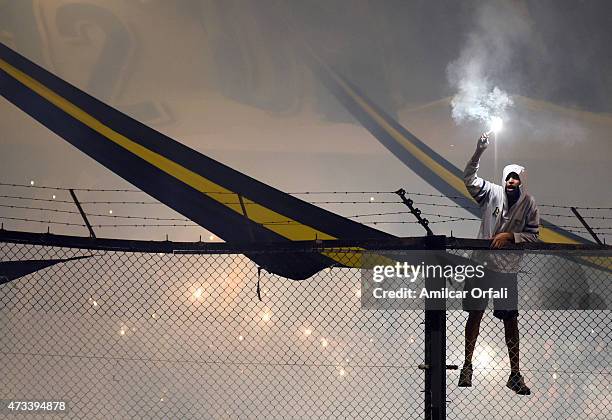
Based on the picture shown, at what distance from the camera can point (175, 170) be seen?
4.54 metres

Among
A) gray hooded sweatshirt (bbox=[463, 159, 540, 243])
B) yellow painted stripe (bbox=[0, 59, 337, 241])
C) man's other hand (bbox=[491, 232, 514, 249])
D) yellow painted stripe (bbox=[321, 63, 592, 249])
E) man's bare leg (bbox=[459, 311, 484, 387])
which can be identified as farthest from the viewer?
yellow painted stripe (bbox=[321, 63, 592, 249])

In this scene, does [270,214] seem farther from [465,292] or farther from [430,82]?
[430,82]

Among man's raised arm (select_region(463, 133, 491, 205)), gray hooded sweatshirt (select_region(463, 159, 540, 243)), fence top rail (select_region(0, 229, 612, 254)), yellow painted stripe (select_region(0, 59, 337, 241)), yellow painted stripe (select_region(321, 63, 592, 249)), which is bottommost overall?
fence top rail (select_region(0, 229, 612, 254))

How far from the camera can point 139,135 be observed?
16.0ft

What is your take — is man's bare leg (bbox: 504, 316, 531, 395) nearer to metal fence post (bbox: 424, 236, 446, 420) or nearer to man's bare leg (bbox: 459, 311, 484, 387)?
man's bare leg (bbox: 459, 311, 484, 387)

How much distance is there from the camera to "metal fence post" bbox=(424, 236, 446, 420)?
228 cm

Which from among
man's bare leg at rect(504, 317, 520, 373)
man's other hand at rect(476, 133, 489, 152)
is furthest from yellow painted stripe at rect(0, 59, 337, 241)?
man's bare leg at rect(504, 317, 520, 373)

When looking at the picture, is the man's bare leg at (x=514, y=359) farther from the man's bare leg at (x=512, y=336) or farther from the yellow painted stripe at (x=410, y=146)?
the yellow painted stripe at (x=410, y=146)

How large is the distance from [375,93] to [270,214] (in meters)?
2.32

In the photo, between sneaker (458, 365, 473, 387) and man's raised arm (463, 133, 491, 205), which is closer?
sneaker (458, 365, 473, 387)

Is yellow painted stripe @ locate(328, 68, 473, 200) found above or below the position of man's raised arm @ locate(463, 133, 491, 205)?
above

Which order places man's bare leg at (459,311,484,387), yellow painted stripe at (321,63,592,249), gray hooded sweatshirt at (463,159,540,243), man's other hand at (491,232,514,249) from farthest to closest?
1. yellow painted stripe at (321,63,592,249)
2. gray hooded sweatshirt at (463,159,540,243)
3. man's bare leg at (459,311,484,387)
4. man's other hand at (491,232,514,249)

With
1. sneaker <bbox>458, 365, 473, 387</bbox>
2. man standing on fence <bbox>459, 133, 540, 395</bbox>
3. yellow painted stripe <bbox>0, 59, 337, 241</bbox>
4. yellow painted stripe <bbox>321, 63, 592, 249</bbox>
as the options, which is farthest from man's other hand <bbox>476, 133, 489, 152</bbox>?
yellow painted stripe <bbox>321, 63, 592, 249</bbox>

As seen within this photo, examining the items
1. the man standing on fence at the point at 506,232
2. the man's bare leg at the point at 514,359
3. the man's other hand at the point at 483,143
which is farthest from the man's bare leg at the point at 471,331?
the man's other hand at the point at 483,143
